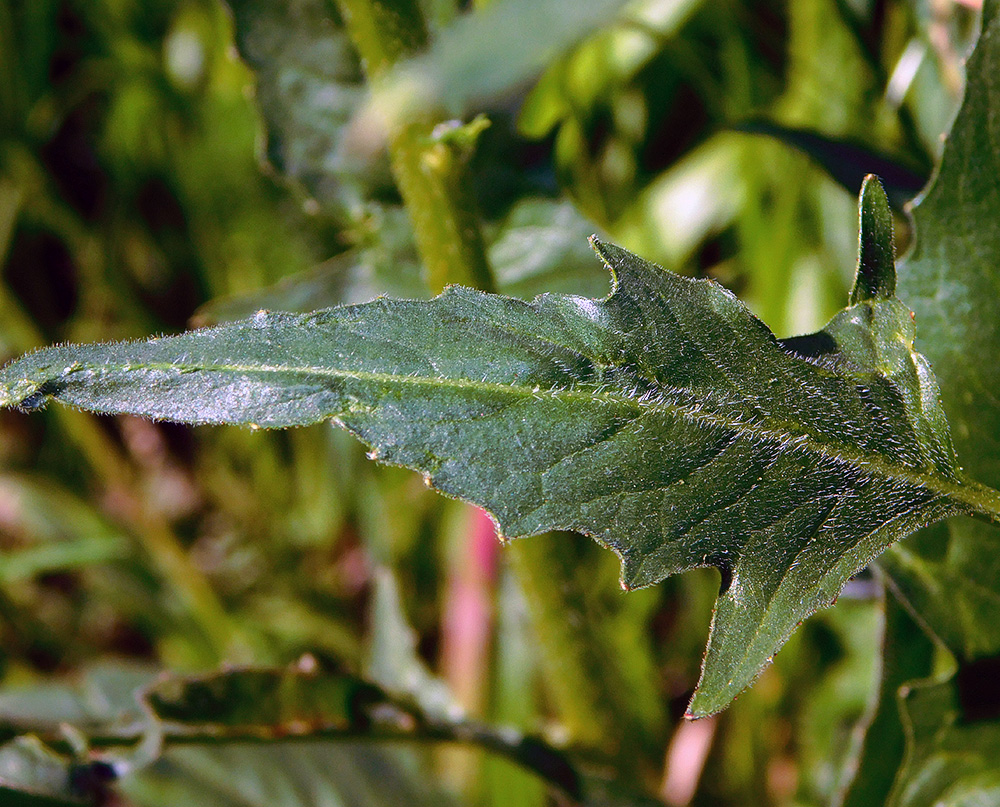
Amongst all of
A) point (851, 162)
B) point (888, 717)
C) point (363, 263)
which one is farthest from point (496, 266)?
point (888, 717)

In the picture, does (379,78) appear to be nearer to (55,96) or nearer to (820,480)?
(820,480)

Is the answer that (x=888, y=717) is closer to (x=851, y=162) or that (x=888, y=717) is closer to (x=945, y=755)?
(x=945, y=755)

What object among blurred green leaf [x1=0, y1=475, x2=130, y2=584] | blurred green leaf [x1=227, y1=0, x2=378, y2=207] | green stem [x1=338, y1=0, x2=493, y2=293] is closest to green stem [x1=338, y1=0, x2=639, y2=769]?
green stem [x1=338, y1=0, x2=493, y2=293]

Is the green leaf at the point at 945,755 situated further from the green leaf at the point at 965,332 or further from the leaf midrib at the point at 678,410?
the leaf midrib at the point at 678,410

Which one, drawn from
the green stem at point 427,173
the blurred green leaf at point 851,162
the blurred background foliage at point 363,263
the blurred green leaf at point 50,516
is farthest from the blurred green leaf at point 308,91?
the blurred green leaf at point 50,516

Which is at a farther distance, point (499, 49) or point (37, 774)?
point (37, 774)

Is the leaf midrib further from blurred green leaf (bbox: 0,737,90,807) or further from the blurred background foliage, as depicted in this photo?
blurred green leaf (bbox: 0,737,90,807)

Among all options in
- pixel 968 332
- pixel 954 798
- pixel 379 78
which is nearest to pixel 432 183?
pixel 379 78
